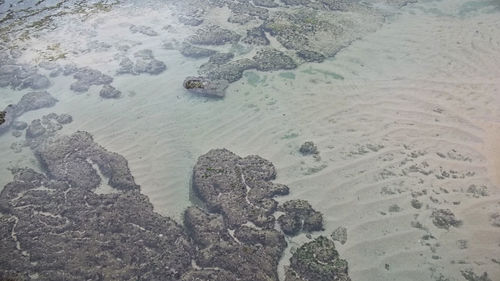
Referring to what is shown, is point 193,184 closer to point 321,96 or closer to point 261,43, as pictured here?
point 321,96

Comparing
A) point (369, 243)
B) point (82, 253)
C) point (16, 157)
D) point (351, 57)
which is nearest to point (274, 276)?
point (369, 243)

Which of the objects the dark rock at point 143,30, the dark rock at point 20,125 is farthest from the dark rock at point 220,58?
the dark rock at point 20,125

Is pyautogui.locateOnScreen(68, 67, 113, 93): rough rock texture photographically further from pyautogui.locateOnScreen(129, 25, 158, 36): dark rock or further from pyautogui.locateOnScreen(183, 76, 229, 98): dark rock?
pyautogui.locateOnScreen(129, 25, 158, 36): dark rock

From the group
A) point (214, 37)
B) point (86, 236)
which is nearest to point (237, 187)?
point (86, 236)

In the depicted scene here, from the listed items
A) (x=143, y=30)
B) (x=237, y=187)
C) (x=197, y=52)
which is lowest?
(x=237, y=187)

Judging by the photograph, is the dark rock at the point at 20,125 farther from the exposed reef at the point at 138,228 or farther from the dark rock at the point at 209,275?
the dark rock at the point at 209,275

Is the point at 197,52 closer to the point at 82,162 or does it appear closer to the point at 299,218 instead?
the point at 82,162
